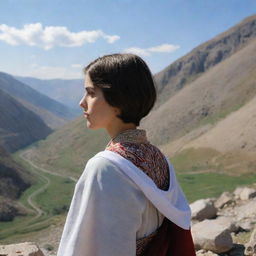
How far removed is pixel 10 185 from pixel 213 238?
8686 cm

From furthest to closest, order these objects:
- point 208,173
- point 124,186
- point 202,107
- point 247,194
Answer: point 202,107 → point 208,173 → point 247,194 → point 124,186

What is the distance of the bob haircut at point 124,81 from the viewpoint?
115 inches

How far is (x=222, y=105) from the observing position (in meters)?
109

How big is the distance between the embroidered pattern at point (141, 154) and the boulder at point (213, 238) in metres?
7.20

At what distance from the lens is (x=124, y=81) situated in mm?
2926

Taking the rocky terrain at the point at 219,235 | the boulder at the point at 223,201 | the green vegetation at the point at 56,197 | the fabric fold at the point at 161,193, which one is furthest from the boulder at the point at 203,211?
the green vegetation at the point at 56,197

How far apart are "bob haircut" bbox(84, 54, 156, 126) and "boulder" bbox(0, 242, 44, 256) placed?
4474mm

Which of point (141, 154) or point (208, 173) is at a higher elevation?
point (141, 154)

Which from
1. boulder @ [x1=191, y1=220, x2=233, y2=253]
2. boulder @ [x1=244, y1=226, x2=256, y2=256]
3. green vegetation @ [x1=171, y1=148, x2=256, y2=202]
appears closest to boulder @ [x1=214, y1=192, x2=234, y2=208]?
boulder @ [x1=191, y1=220, x2=233, y2=253]

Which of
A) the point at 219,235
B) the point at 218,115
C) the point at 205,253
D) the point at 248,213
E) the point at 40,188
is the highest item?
the point at 219,235

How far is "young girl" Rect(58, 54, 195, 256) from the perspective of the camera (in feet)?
8.76

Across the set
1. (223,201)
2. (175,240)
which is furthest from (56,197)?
(175,240)

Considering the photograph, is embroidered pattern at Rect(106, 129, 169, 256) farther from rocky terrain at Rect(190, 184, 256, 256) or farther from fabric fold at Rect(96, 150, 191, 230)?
rocky terrain at Rect(190, 184, 256, 256)

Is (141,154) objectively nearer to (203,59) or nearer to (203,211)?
(203,211)
